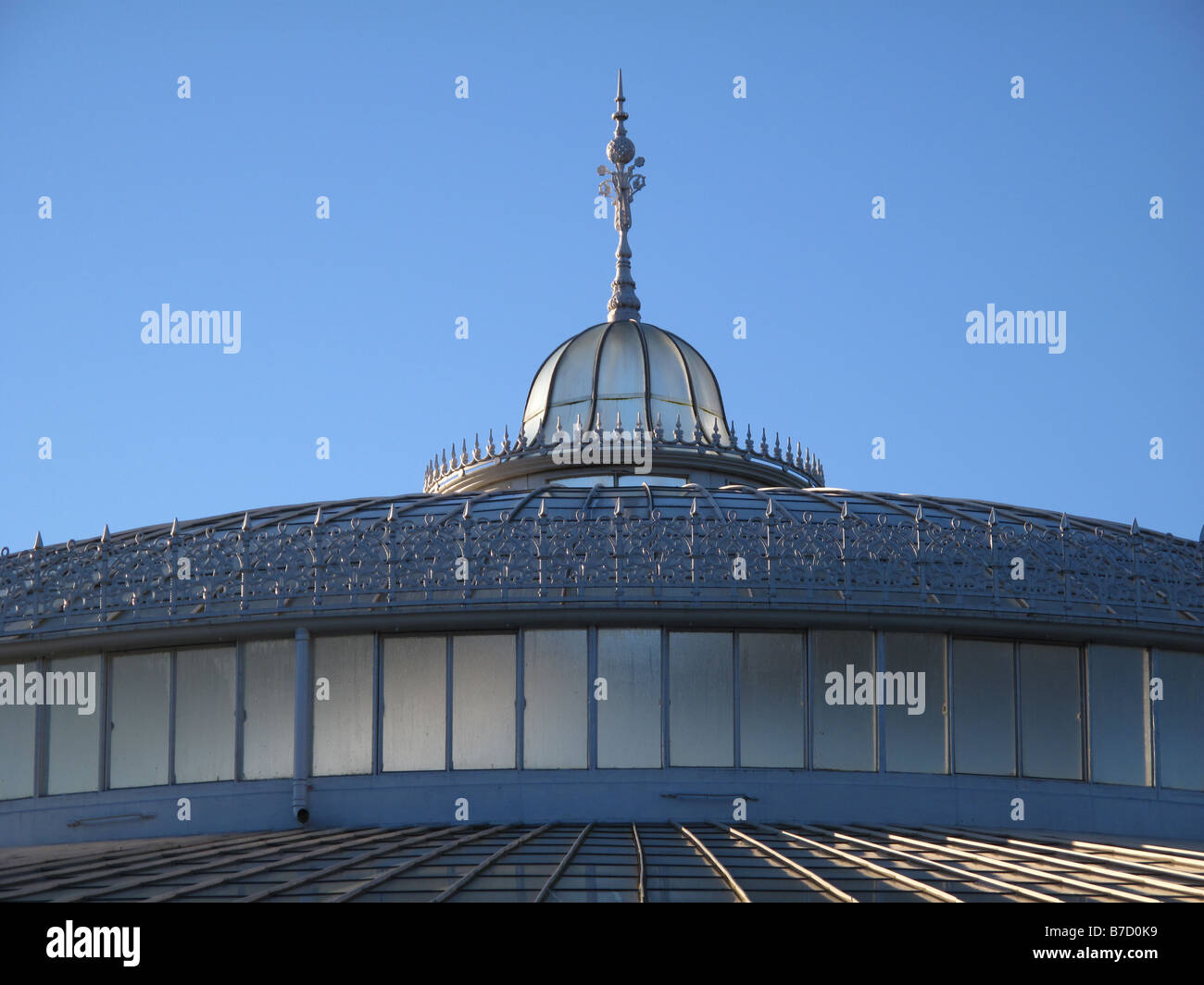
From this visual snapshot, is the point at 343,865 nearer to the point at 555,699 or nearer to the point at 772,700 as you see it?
the point at 555,699

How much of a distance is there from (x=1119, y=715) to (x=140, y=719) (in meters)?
14.5

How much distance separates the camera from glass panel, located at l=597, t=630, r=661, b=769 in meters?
27.7

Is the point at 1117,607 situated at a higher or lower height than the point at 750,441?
lower

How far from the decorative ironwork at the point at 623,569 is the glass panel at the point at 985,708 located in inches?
36.7

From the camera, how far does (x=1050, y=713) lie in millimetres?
28812

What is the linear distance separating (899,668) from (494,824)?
6.31m

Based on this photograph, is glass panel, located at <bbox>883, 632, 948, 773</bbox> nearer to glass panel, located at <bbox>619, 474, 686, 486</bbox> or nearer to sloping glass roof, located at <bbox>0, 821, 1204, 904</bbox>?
sloping glass roof, located at <bbox>0, 821, 1204, 904</bbox>

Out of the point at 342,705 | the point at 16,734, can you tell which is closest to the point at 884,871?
the point at 342,705

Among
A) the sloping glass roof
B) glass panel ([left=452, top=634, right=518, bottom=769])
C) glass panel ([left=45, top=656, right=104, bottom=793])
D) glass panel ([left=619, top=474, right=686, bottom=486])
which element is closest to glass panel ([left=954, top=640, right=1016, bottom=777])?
the sloping glass roof

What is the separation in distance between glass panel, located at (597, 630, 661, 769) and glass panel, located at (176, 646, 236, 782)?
5.52 metres

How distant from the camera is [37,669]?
97.8 ft
